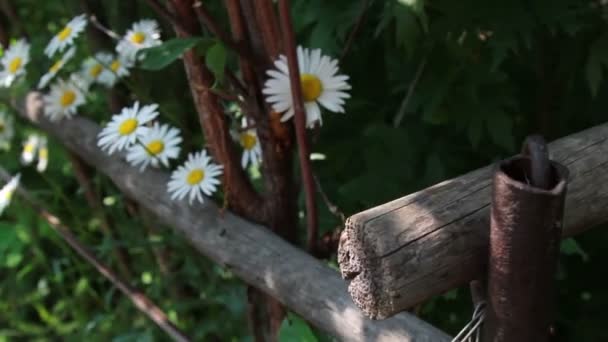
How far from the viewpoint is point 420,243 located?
2.40 ft

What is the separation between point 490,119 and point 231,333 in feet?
2.81

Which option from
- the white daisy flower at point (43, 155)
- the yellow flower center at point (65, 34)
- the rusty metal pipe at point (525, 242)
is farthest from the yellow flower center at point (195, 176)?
the white daisy flower at point (43, 155)

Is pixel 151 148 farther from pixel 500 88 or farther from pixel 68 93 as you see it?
pixel 500 88

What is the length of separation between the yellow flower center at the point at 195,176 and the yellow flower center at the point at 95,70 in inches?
19.3

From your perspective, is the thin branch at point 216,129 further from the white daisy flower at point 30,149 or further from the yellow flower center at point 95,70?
the white daisy flower at point 30,149

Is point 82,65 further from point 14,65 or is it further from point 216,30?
point 216,30

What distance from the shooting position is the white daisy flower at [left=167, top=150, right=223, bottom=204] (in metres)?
1.28

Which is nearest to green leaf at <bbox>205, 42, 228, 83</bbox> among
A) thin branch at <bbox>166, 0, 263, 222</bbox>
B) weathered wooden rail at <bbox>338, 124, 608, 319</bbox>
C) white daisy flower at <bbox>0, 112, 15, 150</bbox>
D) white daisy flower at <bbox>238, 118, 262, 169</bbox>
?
thin branch at <bbox>166, 0, 263, 222</bbox>

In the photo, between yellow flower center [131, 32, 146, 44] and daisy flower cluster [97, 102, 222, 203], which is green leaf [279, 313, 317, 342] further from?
yellow flower center [131, 32, 146, 44]

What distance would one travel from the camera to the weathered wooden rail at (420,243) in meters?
0.73

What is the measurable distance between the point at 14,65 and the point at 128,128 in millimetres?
540

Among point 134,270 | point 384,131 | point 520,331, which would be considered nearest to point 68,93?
point 134,270

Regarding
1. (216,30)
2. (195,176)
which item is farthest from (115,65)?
(216,30)

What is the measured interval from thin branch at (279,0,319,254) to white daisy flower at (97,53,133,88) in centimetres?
59
